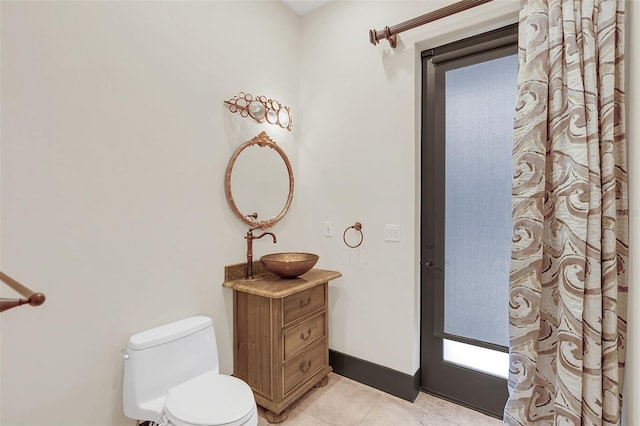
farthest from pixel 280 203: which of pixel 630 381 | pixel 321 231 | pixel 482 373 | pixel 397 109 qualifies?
pixel 630 381

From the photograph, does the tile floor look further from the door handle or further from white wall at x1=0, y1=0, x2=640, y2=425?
the door handle

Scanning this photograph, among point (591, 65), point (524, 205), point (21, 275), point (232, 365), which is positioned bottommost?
point (232, 365)

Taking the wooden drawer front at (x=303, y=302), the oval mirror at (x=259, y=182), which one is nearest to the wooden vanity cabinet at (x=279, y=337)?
the wooden drawer front at (x=303, y=302)

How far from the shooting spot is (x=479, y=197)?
1.96 meters

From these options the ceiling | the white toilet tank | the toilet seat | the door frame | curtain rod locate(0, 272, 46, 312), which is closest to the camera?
curtain rod locate(0, 272, 46, 312)

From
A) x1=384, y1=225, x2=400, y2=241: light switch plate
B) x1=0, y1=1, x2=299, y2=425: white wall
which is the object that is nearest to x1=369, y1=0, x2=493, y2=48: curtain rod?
x1=0, y1=1, x2=299, y2=425: white wall

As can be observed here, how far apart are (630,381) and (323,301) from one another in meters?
1.60

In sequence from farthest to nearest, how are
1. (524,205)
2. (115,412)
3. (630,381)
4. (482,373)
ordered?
1. (482,373)
2. (115,412)
3. (524,205)
4. (630,381)

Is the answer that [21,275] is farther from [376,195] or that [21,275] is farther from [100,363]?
[376,195]

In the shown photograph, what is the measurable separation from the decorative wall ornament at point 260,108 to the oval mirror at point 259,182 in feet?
0.48

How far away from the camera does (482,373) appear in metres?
1.96

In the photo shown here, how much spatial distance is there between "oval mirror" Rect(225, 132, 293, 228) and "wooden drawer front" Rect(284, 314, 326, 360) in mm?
777

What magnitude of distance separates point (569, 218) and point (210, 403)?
1796mm

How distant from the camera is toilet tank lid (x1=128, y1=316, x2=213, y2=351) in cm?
152
